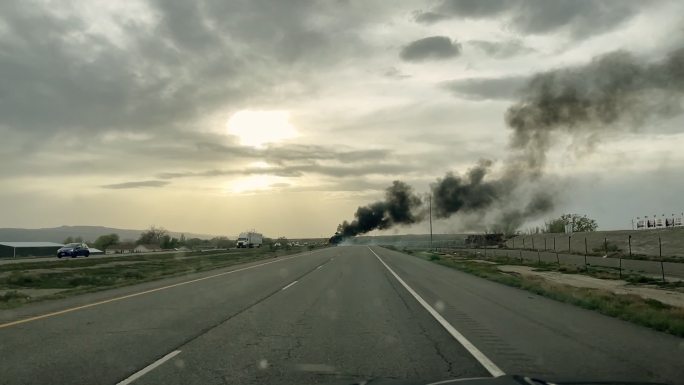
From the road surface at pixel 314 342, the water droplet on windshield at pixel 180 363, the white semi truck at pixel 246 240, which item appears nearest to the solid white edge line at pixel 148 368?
the road surface at pixel 314 342

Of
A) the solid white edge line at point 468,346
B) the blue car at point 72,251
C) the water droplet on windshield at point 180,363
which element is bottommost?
the solid white edge line at point 468,346

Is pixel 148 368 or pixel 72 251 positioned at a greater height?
pixel 72 251

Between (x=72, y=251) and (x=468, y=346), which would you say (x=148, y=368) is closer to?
(x=468, y=346)

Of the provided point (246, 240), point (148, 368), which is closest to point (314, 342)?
point (148, 368)

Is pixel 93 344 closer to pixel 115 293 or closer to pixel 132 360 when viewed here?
pixel 132 360

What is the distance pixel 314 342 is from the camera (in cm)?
861

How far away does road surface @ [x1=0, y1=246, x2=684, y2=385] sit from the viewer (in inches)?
255

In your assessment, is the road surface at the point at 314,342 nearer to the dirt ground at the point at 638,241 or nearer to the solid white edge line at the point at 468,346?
the solid white edge line at the point at 468,346

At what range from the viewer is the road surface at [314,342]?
6.47 meters

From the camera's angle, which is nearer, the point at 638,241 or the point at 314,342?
the point at 314,342

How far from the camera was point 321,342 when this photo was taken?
8617mm

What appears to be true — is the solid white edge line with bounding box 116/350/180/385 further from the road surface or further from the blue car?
the blue car

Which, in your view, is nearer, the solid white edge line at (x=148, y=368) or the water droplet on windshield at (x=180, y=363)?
the solid white edge line at (x=148, y=368)

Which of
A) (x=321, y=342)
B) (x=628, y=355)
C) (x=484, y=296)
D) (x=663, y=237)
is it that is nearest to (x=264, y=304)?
(x=321, y=342)
